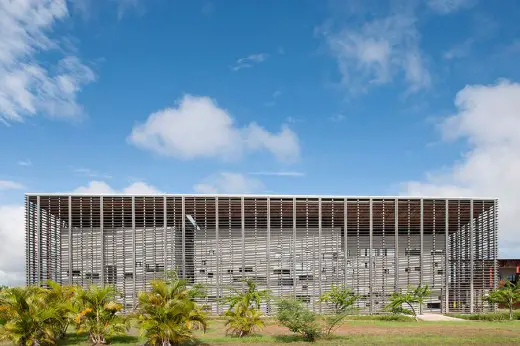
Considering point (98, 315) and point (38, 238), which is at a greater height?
point (38, 238)

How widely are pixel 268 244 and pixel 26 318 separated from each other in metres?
21.7

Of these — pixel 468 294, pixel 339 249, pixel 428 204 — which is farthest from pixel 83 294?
pixel 468 294


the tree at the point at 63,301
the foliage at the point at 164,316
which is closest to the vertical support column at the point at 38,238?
the tree at the point at 63,301

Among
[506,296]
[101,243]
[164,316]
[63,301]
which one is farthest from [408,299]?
[101,243]

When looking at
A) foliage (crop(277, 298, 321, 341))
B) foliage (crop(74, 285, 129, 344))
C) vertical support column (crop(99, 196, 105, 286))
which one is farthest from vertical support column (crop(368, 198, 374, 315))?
foliage (crop(74, 285, 129, 344))

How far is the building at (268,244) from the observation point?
1451 inches

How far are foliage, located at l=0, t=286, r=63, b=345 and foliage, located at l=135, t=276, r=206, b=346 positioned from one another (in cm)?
410

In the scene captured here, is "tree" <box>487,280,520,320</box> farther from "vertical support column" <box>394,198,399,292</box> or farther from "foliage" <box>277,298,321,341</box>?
"foliage" <box>277,298,321,341</box>

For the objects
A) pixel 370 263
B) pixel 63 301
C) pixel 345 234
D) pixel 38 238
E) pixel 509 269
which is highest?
pixel 345 234

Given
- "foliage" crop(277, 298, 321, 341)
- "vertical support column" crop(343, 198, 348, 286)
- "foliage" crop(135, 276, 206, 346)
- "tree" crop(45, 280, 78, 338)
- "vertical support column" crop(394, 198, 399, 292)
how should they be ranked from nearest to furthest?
"foliage" crop(135, 276, 206, 346) → "tree" crop(45, 280, 78, 338) → "foliage" crop(277, 298, 321, 341) → "vertical support column" crop(343, 198, 348, 286) → "vertical support column" crop(394, 198, 399, 292)

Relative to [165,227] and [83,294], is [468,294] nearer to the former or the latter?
[165,227]

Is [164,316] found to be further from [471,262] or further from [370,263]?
[471,262]

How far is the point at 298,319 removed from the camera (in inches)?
816

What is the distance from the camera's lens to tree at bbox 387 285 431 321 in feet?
107
